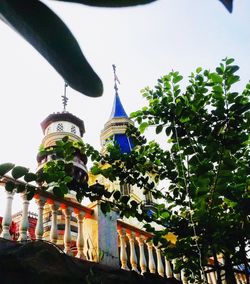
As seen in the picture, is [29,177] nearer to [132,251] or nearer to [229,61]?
[229,61]

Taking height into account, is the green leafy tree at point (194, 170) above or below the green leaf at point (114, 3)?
above

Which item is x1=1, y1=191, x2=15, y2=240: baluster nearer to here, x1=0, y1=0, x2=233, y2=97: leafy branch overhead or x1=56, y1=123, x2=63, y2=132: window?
x1=0, y1=0, x2=233, y2=97: leafy branch overhead

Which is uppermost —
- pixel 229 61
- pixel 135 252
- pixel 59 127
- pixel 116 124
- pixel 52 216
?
pixel 59 127

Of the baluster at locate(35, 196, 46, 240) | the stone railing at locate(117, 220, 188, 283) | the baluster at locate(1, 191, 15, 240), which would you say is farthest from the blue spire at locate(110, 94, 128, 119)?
the baluster at locate(1, 191, 15, 240)

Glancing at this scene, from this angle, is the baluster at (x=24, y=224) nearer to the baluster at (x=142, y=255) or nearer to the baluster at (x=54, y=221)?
the baluster at (x=54, y=221)

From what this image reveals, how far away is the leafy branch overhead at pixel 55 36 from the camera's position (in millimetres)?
346

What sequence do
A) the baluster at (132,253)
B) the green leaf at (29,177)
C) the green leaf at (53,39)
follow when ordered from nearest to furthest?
the green leaf at (53,39) → the green leaf at (29,177) → the baluster at (132,253)

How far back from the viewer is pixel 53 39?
354 millimetres

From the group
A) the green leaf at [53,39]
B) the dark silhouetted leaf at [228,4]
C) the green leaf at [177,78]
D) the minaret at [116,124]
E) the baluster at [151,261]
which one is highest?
the minaret at [116,124]

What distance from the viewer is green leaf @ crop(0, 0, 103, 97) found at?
1.13 feet

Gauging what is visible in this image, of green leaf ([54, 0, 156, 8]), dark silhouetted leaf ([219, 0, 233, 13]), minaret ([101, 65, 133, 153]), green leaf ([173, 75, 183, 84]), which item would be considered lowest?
green leaf ([54, 0, 156, 8])

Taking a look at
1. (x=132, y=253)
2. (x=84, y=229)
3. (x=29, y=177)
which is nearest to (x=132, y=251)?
(x=132, y=253)

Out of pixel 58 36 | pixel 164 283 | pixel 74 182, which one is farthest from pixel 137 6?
pixel 164 283

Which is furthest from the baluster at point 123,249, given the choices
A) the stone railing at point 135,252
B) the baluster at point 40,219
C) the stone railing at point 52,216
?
the baluster at point 40,219
